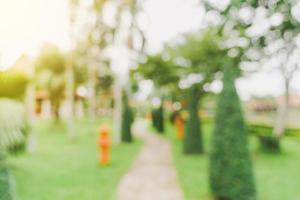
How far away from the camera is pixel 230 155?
9.68 meters

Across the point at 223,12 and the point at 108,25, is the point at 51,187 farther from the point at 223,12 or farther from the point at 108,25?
the point at 108,25

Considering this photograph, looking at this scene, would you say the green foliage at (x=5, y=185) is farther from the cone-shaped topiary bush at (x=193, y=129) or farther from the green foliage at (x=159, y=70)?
the green foliage at (x=159, y=70)

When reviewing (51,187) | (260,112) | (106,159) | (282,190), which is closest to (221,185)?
(282,190)

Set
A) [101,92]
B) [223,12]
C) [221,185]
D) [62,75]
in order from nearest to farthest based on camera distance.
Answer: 1. [223,12]
2. [221,185]
3. [62,75]
4. [101,92]

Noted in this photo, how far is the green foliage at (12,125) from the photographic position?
13148mm

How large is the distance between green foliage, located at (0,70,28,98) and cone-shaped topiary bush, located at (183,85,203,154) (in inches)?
327

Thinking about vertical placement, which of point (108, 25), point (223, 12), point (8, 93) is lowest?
point (8, 93)

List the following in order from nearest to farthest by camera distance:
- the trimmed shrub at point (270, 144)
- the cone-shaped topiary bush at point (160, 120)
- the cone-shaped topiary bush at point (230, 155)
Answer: the cone-shaped topiary bush at point (230, 155) → the trimmed shrub at point (270, 144) → the cone-shaped topiary bush at point (160, 120)

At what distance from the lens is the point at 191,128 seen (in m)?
20.8

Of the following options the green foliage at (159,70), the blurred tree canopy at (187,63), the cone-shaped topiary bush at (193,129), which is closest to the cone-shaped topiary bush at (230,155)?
the cone-shaped topiary bush at (193,129)

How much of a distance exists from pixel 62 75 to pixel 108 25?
13.9m

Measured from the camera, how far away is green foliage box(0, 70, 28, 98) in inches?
563

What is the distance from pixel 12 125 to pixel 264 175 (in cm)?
780

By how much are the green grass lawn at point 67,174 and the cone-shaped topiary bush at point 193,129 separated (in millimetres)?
2465
